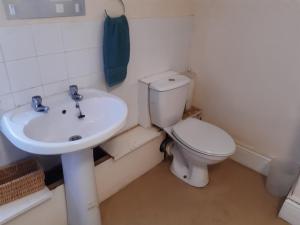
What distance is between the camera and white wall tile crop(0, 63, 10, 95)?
1126 mm

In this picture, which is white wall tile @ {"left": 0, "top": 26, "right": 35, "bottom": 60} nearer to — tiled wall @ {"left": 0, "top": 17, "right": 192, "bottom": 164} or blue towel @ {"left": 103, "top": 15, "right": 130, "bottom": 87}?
tiled wall @ {"left": 0, "top": 17, "right": 192, "bottom": 164}

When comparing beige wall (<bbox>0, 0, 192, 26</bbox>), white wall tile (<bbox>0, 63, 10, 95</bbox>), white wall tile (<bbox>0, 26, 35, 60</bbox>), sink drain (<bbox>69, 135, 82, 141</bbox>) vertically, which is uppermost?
beige wall (<bbox>0, 0, 192, 26</bbox>)

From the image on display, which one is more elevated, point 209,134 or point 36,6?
point 36,6

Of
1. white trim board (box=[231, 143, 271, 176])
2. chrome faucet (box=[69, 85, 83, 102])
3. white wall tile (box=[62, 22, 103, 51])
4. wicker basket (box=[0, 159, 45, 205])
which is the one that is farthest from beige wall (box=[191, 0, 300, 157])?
wicker basket (box=[0, 159, 45, 205])

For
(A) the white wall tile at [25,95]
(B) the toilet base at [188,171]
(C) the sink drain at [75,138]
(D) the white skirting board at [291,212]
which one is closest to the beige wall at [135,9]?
(A) the white wall tile at [25,95]

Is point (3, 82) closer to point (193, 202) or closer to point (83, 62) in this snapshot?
point (83, 62)

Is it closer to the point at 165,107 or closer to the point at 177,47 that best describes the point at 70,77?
the point at 165,107

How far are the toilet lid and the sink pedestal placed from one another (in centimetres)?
69

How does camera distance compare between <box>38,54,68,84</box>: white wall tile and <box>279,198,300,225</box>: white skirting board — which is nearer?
<box>38,54,68,84</box>: white wall tile

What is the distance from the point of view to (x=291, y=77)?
1.66 meters

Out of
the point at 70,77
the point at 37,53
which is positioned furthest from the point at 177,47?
the point at 37,53

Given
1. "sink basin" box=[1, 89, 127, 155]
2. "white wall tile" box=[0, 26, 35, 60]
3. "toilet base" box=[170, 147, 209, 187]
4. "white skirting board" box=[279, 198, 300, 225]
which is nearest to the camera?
"sink basin" box=[1, 89, 127, 155]

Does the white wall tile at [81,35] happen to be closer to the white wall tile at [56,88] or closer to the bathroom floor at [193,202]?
the white wall tile at [56,88]

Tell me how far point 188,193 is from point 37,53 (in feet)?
4.48
